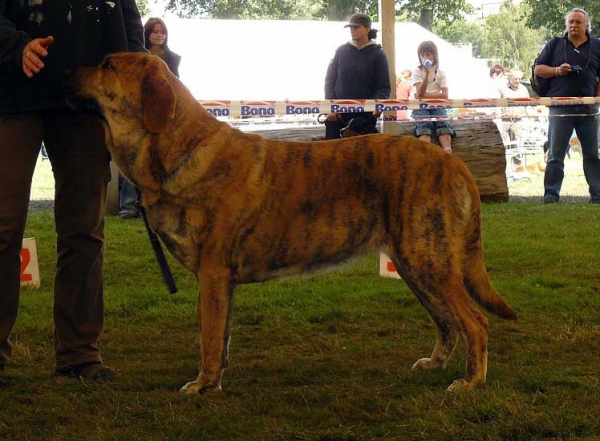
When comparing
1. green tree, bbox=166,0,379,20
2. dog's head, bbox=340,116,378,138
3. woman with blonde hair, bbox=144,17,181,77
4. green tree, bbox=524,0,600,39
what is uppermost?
green tree, bbox=166,0,379,20

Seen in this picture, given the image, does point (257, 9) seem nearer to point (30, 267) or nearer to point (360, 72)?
point (360, 72)

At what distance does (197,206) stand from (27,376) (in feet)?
4.01

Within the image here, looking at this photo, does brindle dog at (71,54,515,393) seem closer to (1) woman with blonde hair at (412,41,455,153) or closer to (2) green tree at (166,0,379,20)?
(1) woman with blonde hair at (412,41,455,153)

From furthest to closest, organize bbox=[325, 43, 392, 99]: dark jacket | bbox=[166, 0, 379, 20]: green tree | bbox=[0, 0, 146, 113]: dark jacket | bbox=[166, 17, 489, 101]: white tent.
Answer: bbox=[166, 0, 379, 20]: green tree, bbox=[166, 17, 489, 101]: white tent, bbox=[325, 43, 392, 99]: dark jacket, bbox=[0, 0, 146, 113]: dark jacket

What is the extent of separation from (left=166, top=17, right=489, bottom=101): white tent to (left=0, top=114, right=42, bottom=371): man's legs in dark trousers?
59.3 feet

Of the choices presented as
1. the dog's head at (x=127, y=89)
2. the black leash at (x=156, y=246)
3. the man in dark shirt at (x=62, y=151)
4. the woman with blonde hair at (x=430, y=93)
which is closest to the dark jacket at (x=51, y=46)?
the man in dark shirt at (x=62, y=151)

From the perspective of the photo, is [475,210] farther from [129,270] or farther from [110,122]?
[129,270]

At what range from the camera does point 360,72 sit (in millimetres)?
9945

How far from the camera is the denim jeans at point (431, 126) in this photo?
11.2 m

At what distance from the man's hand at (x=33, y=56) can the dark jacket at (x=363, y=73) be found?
21.2 feet

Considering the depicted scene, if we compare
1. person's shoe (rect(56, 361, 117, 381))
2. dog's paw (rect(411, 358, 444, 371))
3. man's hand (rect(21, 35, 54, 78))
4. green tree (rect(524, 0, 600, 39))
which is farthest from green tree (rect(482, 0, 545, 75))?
man's hand (rect(21, 35, 54, 78))

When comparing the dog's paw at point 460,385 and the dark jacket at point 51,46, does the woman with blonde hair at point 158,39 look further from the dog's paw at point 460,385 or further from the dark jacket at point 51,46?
the dog's paw at point 460,385

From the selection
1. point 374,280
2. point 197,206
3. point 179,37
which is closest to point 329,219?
point 197,206

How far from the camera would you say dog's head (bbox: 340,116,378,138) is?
30.9ft
